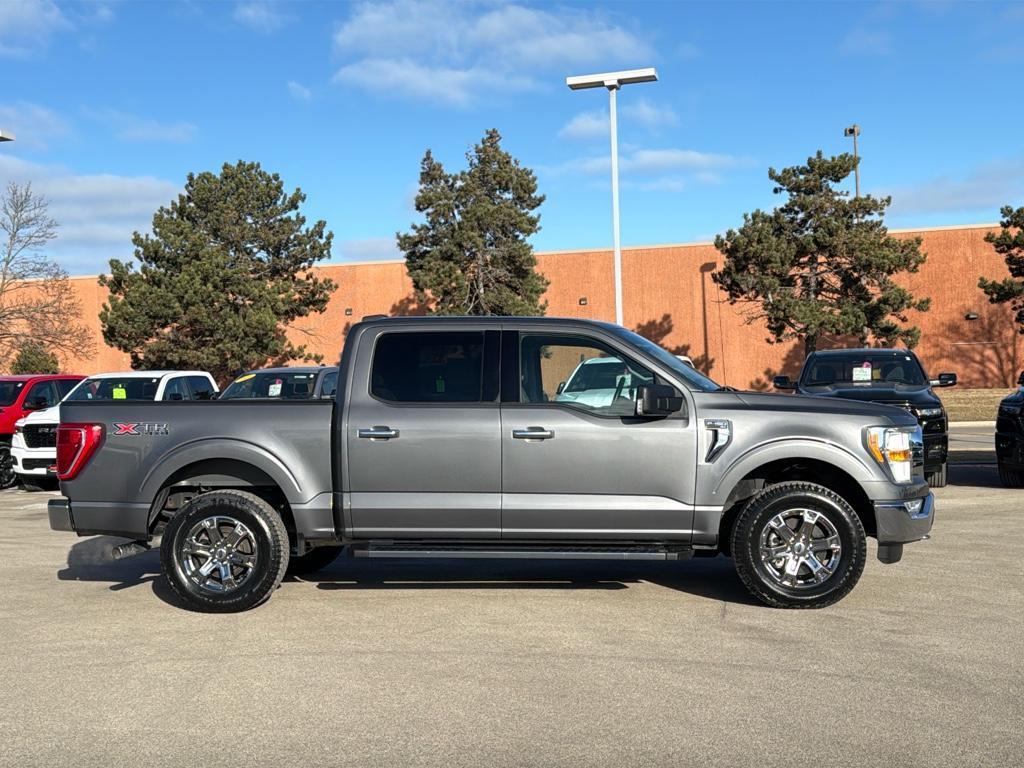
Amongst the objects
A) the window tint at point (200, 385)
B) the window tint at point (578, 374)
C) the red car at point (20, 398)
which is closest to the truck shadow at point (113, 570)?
the window tint at point (578, 374)

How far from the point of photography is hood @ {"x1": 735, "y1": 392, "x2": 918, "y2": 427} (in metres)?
7.10

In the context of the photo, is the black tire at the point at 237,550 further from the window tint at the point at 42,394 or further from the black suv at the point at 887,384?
the window tint at the point at 42,394

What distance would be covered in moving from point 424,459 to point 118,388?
32.7ft

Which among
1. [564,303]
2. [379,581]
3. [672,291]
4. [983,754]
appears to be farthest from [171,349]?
[983,754]

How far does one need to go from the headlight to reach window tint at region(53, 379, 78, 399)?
14.5 metres

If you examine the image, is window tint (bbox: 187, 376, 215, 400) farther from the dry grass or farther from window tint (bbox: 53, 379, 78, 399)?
the dry grass

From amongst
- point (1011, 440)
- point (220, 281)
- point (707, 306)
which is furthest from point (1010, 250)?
point (220, 281)

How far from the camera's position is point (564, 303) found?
135ft

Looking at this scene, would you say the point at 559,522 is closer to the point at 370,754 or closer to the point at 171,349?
the point at 370,754

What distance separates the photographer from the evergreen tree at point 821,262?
3303cm

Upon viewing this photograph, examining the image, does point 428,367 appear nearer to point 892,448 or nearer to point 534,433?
point 534,433

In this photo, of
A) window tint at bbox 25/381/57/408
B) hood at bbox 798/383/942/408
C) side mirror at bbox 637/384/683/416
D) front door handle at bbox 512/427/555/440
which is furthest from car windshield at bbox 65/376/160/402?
side mirror at bbox 637/384/683/416

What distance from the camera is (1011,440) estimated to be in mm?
13180

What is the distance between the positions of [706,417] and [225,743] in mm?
3791
